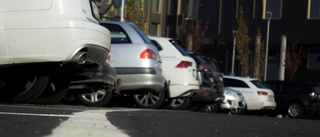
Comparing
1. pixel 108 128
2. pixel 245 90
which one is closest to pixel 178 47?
pixel 245 90

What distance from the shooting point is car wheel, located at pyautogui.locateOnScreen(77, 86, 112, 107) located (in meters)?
12.0

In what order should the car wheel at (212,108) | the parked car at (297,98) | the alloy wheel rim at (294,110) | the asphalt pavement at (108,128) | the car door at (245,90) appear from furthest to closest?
the alloy wheel rim at (294,110) → the parked car at (297,98) → the car door at (245,90) → the car wheel at (212,108) → the asphalt pavement at (108,128)

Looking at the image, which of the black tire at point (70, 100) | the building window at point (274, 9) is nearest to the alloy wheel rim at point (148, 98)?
the black tire at point (70, 100)

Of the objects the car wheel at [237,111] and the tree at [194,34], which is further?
the tree at [194,34]

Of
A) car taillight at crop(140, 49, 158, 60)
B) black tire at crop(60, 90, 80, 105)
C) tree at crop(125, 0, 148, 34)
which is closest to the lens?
car taillight at crop(140, 49, 158, 60)

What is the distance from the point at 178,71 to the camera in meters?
13.1

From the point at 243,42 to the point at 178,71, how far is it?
23.8 metres

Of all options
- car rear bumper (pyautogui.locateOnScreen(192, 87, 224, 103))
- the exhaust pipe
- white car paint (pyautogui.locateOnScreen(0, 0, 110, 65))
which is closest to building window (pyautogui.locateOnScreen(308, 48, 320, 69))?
car rear bumper (pyautogui.locateOnScreen(192, 87, 224, 103))

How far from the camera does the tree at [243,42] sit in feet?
120

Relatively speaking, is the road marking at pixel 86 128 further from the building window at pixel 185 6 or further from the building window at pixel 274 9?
the building window at pixel 185 6

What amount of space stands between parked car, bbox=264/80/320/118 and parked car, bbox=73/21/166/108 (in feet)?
35.1

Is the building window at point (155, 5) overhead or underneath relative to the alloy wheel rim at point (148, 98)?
overhead

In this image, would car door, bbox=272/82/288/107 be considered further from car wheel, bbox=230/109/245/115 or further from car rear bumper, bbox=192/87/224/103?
car rear bumper, bbox=192/87/224/103

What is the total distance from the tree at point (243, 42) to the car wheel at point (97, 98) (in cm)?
2479
